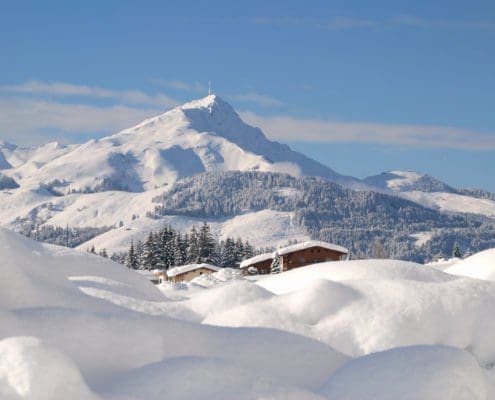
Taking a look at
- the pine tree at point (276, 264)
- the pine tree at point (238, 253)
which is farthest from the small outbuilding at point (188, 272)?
the pine tree at point (238, 253)

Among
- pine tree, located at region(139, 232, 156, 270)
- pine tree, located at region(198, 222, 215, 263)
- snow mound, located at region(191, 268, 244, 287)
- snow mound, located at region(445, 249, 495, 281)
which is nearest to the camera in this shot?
snow mound, located at region(445, 249, 495, 281)

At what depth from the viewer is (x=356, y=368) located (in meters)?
6.84

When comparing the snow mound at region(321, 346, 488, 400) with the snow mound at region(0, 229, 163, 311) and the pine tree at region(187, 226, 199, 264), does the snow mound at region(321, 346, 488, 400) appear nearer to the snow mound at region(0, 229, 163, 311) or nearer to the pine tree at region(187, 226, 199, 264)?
the snow mound at region(0, 229, 163, 311)

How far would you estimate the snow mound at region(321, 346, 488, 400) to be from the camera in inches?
253

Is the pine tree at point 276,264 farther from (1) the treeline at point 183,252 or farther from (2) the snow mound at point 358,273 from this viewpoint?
(2) the snow mound at point 358,273

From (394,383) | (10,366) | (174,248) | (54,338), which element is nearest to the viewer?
(10,366)

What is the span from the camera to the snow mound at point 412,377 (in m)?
6.43

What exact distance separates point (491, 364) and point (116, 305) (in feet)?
15.0

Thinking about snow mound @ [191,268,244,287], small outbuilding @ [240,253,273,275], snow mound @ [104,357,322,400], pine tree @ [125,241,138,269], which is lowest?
pine tree @ [125,241,138,269]

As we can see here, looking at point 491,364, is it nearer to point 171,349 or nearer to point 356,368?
point 356,368

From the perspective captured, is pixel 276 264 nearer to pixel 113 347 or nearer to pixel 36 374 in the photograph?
pixel 113 347

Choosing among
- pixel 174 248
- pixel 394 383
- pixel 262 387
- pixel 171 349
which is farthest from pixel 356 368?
pixel 174 248

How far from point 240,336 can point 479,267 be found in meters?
6.27

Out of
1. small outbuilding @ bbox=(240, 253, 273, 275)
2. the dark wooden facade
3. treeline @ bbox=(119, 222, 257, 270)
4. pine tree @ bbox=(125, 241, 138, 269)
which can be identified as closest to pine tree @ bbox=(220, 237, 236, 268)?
treeline @ bbox=(119, 222, 257, 270)
